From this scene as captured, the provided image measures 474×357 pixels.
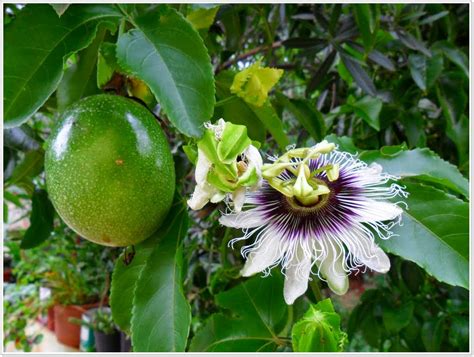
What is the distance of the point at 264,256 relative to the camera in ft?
1.44

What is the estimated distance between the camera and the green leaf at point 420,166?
501mm

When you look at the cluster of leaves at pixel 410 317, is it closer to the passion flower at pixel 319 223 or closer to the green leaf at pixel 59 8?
the passion flower at pixel 319 223

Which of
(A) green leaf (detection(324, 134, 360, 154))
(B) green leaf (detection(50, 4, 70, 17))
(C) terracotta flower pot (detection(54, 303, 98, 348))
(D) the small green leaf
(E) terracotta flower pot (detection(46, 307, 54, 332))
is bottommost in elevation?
(E) terracotta flower pot (detection(46, 307, 54, 332))

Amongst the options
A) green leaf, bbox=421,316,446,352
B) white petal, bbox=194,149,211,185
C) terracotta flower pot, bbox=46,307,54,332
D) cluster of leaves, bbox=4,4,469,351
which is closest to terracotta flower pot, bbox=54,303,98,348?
terracotta flower pot, bbox=46,307,54,332

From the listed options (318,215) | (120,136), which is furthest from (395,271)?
(120,136)

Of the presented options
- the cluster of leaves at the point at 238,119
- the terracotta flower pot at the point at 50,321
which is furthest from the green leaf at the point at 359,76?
the terracotta flower pot at the point at 50,321

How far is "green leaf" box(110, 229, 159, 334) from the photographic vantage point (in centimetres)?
56

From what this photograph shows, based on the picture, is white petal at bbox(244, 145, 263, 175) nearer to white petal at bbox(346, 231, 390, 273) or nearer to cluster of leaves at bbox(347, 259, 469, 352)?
white petal at bbox(346, 231, 390, 273)

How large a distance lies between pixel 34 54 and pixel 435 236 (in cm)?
37

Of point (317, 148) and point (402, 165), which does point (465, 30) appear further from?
point (317, 148)

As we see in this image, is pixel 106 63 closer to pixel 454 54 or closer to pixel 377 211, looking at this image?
pixel 377 211

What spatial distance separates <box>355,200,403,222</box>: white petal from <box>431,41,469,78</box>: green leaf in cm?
44

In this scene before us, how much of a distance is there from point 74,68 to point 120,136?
0.50 feet

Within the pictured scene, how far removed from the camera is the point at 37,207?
717mm
